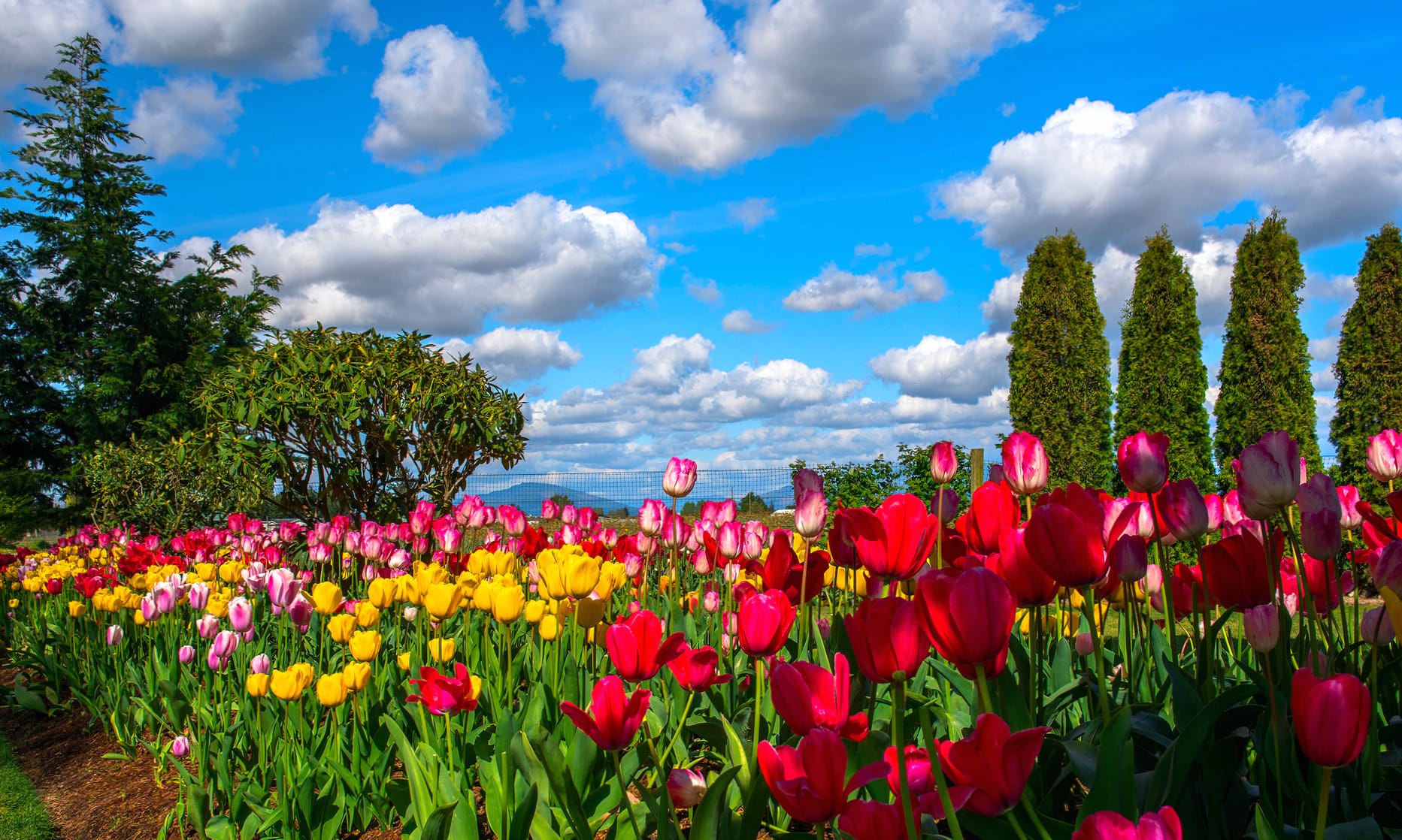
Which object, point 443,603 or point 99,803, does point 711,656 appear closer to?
point 443,603

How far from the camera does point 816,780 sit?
36.1 inches

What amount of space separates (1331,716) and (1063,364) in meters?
12.4

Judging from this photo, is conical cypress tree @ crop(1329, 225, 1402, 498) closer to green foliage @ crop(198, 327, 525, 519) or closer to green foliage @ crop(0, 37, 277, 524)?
green foliage @ crop(198, 327, 525, 519)

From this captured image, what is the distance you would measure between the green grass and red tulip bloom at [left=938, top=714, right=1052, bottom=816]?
3580 mm

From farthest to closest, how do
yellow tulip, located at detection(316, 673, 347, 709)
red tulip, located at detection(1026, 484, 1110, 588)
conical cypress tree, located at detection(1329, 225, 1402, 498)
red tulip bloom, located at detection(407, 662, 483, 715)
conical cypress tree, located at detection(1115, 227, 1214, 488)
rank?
conical cypress tree, located at detection(1115, 227, 1214, 488)
conical cypress tree, located at detection(1329, 225, 1402, 498)
yellow tulip, located at detection(316, 673, 347, 709)
red tulip bloom, located at detection(407, 662, 483, 715)
red tulip, located at detection(1026, 484, 1110, 588)

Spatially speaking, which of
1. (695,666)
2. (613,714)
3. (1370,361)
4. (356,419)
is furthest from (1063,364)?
(613,714)

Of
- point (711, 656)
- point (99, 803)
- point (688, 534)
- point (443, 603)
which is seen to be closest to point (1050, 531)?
point (711, 656)

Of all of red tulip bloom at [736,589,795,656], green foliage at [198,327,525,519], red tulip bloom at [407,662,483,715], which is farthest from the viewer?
green foliage at [198,327,525,519]

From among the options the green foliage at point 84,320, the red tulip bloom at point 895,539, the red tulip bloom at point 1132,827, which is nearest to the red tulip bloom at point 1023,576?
the red tulip bloom at point 895,539

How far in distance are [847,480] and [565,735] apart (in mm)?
8710

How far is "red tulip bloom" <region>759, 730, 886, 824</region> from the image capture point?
0.90 metres

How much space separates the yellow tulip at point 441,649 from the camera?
2.46 meters

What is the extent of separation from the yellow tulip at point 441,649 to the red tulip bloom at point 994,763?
187 centimetres

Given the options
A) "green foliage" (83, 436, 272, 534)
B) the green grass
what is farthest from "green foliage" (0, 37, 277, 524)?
the green grass
